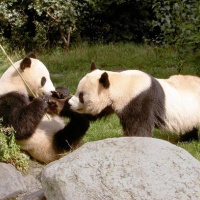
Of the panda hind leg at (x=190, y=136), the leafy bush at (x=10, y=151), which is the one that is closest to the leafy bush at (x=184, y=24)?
the panda hind leg at (x=190, y=136)

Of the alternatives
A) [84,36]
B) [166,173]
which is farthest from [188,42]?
[84,36]

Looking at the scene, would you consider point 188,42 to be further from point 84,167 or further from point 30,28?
point 30,28

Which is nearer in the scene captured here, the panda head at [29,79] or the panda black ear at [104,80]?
the panda black ear at [104,80]

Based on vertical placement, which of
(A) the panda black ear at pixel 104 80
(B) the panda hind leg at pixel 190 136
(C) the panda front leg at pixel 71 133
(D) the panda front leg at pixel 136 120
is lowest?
(B) the panda hind leg at pixel 190 136

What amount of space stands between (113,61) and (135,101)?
5.76 metres

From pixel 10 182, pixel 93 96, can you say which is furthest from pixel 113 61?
pixel 10 182

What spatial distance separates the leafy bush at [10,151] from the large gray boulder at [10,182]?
0.52 ft

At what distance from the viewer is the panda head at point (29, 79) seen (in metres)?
5.94

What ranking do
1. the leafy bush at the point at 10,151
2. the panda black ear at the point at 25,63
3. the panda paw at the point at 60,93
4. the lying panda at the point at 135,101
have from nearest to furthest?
the leafy bush at the point at 10,151, the lying panda at the point at 135,101, the panda black ear at the point at 25,63, the panda paw at the point at 60,93

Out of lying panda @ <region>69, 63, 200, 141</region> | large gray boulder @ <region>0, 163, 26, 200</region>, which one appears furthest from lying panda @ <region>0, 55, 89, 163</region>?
large gray boulder @ <region>0, 163, 26, 200</region>

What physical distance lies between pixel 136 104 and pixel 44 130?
3.64 ft

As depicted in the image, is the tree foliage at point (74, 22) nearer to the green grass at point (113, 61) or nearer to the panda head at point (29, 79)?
the green grass at point (113, 61)

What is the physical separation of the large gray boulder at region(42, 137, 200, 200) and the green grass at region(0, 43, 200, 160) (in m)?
4.22

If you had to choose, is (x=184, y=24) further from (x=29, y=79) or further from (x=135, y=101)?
(x=29, y=79)
